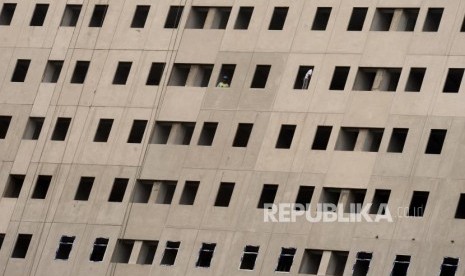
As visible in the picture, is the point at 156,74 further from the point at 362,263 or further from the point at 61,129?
the point at 362,263

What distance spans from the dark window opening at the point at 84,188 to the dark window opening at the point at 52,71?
4625 millimetres

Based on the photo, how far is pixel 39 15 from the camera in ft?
281

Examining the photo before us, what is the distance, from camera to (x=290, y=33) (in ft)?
264

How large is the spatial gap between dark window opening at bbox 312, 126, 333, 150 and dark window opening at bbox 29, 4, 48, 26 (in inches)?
519

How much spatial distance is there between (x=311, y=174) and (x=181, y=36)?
27.6 feet

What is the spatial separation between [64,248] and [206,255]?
5.82 meters

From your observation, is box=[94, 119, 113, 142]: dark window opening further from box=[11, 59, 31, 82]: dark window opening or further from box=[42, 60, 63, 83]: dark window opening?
box=[11, 59, 31, 82]: dark window opening

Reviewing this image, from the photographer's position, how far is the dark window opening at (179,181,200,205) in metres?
79.9

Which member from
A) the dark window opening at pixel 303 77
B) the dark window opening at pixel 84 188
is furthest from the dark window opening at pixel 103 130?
the dark window opening at pixel 303 77

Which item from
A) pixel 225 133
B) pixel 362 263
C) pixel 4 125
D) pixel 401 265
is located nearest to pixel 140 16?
pixel 4 125

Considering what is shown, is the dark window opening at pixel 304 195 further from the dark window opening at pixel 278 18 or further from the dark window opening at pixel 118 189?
the dark window opening at pixel 118 189

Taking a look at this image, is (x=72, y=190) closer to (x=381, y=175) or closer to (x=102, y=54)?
(x=102, y=54)

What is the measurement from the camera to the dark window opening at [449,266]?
74250 millimetres

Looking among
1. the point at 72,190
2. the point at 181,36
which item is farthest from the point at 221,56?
the point at 72,190
